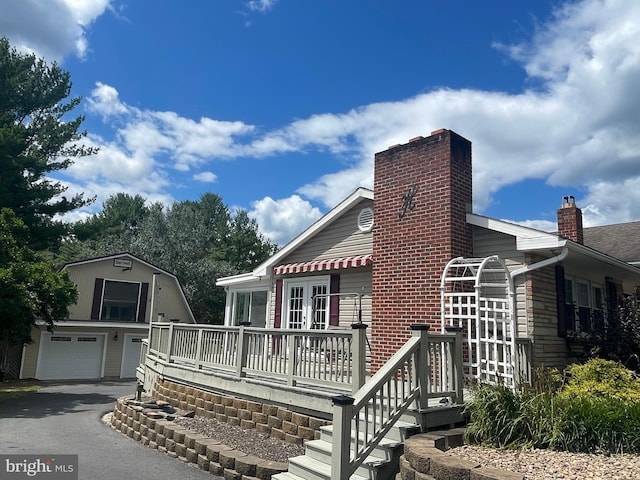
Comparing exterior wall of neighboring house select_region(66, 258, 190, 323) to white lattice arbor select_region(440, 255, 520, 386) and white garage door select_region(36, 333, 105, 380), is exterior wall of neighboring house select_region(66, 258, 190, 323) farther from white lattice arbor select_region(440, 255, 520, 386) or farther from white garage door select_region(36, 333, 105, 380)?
white lattice arbor select_region(440, 255, 520, 386)

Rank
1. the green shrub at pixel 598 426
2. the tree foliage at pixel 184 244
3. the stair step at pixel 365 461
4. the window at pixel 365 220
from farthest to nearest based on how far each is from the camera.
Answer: the tree foliage at pixel 184 244
the window at pixel 365 220
the stair step at pixel 365 461
the green shrub at pixel 598 426

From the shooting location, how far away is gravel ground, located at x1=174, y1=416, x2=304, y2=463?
6312 mm

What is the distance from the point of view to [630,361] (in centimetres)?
844

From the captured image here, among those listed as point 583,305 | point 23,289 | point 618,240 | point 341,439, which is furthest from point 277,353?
point 618,240

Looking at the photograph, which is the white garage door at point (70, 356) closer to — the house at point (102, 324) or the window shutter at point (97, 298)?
the house at point (102, 324)

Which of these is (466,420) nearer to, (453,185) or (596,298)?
(453,185)

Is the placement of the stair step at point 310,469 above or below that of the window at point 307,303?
below

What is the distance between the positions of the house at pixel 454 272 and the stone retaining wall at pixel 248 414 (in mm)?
2332

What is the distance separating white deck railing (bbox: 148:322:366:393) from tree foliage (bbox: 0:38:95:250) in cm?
1511

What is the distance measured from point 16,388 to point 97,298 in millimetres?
5504

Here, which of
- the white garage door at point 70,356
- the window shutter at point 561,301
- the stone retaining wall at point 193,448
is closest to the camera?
the stone retaining wall at point 193,448

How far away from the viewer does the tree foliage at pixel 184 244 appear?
3103 centimetres

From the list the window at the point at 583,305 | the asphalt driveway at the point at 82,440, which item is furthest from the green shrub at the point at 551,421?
the window at the point at 583,305

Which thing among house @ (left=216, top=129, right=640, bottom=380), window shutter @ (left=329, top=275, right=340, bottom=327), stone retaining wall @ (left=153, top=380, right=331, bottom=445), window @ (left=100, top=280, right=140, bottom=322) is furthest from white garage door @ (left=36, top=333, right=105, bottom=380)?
window shutter @ (left=329, top=275, right=340, bottom=327)
